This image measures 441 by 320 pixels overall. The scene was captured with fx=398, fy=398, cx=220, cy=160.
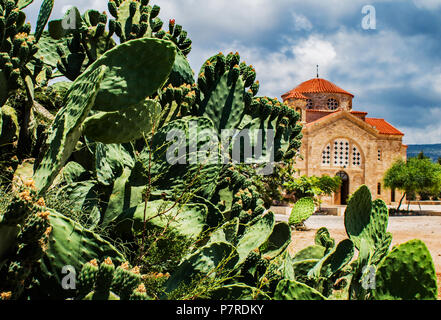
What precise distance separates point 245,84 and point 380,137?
1240 inches

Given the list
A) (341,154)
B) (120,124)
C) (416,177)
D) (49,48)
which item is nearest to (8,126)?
(49,48)

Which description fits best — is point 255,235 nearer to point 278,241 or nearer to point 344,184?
point 278,241

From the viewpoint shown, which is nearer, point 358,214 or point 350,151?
point 358,214

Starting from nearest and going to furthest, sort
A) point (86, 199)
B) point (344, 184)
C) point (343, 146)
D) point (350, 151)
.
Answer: point (86, 199) → point (343, 146) → point (350, 151) → point (344, 184)

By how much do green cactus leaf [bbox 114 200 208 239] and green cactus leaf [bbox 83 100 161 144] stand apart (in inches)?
14.3

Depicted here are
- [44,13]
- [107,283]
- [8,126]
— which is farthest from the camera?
[44,13]

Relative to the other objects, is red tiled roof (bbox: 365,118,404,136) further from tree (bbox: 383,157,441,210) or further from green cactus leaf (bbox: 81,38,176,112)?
green cactus leaf (bbox: 81,38,176,112)

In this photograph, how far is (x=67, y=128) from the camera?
1498mm

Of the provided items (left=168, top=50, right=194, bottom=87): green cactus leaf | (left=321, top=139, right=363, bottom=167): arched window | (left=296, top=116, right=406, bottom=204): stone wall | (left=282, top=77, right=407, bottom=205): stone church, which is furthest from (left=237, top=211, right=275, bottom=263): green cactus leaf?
(left=321, top=139, right=363, bottom=167): arched window

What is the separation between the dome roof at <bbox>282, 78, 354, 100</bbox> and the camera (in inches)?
1325

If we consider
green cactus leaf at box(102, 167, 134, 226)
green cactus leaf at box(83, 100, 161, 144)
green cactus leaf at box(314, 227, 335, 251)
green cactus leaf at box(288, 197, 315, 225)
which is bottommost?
green cactus leaf at box(314, 227, 335, 251)

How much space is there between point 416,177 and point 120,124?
24.2 metres

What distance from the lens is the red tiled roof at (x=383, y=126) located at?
33219 millimetres

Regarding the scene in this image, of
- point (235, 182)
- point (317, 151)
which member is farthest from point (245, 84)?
point (317, 151)
